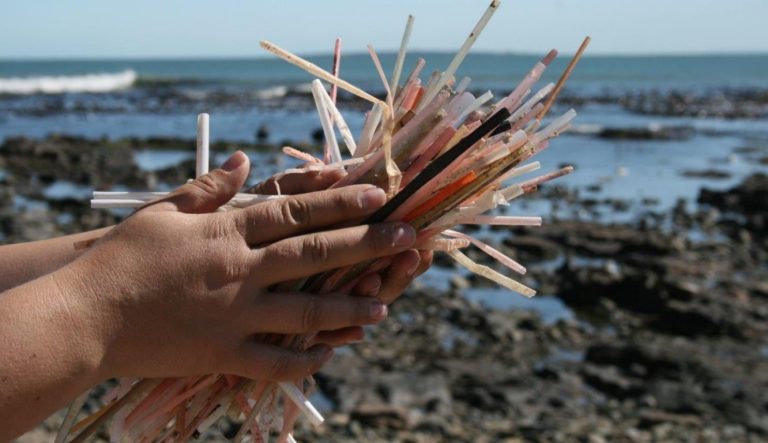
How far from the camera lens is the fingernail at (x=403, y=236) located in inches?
65.0

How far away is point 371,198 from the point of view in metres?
1.64

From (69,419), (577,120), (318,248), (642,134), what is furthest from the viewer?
(577,120)

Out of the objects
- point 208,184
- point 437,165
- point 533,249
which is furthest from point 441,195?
point 533,249

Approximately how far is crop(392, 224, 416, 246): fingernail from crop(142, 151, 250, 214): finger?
0.30 m

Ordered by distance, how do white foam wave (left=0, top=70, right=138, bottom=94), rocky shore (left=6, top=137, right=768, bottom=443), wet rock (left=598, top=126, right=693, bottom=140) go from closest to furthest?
rocky shore (left=6, top=137, right=768, bottom=443) → wet rock (left=598, top=126, right=693, bottom=140) → white foam wave (left=0, top=70, right=138, bottom=94)

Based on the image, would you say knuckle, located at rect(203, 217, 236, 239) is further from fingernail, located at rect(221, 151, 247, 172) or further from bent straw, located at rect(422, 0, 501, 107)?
bent straw, located at rect(422, 0, 501, 107)

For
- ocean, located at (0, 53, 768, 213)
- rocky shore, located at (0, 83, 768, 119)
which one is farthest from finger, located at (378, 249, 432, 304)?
rocky shore, located at (0, 83, 768, 119)

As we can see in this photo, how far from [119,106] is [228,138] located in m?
16.6

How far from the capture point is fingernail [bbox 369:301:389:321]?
165 cm

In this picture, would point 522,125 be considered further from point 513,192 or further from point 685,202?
point 685,202

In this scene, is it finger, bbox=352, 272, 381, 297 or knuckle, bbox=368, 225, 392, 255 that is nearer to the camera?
knuckle, bbox=368, 225, 392, 255

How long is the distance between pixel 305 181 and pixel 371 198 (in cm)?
33

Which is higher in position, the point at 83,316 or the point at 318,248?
the point at 318,248

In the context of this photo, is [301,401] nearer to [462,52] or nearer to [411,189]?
[411,189]
